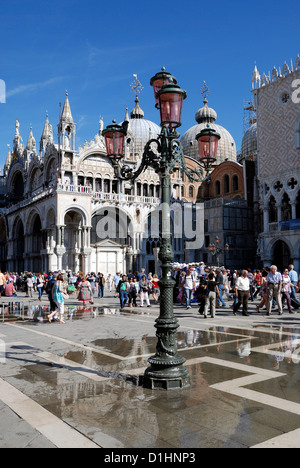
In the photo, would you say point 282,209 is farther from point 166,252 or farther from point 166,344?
point 166,344

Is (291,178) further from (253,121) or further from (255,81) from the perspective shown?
(253,121)

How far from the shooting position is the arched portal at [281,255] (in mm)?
34466

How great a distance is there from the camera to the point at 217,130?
55.5m

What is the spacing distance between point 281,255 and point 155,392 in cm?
3184

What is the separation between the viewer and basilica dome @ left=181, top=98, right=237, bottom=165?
55.3 metres

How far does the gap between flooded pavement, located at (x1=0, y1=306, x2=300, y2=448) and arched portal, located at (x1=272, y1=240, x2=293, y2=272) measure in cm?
2497

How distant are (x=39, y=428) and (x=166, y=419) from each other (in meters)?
1.38

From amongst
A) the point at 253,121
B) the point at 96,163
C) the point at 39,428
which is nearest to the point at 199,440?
the point at 39,428

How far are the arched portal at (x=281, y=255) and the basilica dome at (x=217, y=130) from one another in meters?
22.4

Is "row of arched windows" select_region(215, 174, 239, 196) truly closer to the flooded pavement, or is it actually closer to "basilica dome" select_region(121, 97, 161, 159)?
"basilica dome" select_region(121, 97, 161, 159)

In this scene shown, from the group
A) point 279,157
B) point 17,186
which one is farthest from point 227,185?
point 17,186

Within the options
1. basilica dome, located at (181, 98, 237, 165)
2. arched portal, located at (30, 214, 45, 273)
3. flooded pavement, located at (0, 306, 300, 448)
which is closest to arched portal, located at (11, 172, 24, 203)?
arched portal, located at (30, 214, 45, 273)

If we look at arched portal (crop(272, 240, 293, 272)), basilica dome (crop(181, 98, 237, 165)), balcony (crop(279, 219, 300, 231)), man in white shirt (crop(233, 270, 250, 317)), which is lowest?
man in white shirt (crop(233, 270, 250, 317))

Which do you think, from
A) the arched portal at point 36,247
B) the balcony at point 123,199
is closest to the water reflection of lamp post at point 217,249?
the balcony at point 123,199
